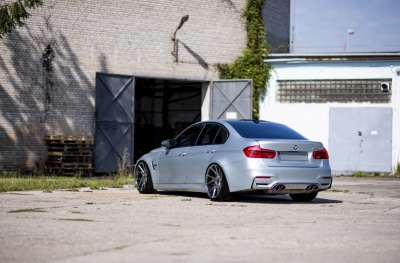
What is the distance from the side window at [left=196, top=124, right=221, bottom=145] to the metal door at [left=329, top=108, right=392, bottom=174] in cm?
1421

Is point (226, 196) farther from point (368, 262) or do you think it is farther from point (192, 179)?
point (368, 262)

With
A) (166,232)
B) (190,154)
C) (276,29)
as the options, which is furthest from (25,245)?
(276,29)

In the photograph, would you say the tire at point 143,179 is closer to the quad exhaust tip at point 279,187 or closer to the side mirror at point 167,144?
the side mirror at point 167,144

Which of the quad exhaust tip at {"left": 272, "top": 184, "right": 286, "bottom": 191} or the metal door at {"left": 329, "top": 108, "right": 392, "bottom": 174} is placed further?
the metal door at {"left": 329, "top": 108, "right": 392, "bottom": 174}

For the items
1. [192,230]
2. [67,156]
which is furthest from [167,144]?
[67,156]

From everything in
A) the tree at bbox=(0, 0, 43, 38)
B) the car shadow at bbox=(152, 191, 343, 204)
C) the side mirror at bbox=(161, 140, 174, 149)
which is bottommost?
the car shadow at bbox=(152, 191, 343, 204)

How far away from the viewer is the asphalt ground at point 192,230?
639 cm

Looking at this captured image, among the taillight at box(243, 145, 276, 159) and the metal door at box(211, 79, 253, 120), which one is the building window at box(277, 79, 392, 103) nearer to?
the metal door at box(211, 79, 253, 120)

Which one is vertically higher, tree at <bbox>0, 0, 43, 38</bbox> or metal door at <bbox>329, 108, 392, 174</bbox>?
tree at <bbox>0, 0, 43, 38</bbox>

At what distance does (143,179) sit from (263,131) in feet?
9.50

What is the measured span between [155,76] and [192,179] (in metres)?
13.5

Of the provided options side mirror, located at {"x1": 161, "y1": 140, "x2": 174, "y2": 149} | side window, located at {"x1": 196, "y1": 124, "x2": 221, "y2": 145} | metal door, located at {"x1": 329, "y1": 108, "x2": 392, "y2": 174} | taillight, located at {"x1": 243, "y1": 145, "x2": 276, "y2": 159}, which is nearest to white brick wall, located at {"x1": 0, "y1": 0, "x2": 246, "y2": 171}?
metal door, located at {"x1": 329, "y1": 108, "x2": 392, "y2": 174}

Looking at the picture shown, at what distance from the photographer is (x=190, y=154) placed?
45.3ft

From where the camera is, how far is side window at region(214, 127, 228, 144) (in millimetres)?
13182
